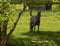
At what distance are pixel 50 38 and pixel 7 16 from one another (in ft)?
18.0

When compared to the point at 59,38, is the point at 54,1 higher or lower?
higher

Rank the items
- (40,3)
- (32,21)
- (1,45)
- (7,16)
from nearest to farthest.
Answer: (7,16), (1,45), (40,3), (32,21)

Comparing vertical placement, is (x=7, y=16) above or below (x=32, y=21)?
above

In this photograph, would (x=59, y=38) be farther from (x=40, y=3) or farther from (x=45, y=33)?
(x=40, y=3)

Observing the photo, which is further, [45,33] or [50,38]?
[45,33]

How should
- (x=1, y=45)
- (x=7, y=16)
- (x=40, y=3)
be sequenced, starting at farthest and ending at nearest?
(x=40, y=3)
(x=1, y=45)
(x=7, y=16)

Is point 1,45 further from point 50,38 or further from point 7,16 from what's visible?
point 50,38

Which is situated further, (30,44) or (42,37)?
(42,37)

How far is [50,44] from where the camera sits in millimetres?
16922

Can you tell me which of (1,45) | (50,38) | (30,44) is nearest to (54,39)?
(50,38)

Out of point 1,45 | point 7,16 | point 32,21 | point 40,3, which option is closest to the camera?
point 7,16

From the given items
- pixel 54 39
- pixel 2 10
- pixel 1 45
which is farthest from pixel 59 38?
pixel 2 10

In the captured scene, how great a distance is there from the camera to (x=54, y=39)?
58.1ft

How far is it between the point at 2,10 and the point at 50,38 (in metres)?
5.42
